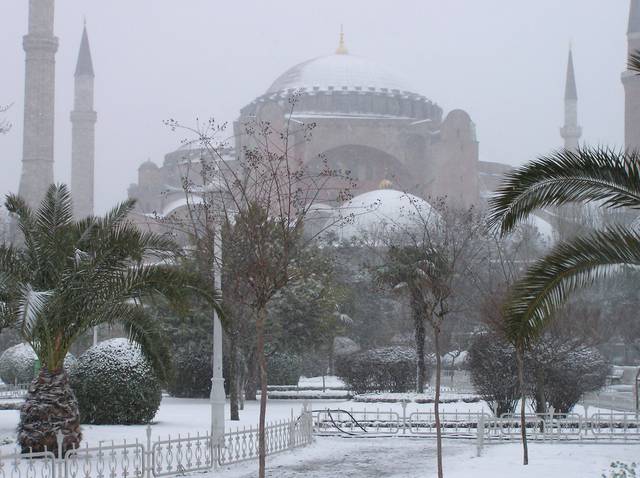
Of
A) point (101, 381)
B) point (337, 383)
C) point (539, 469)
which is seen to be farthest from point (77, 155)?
point (539, 469)

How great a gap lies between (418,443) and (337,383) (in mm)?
14605

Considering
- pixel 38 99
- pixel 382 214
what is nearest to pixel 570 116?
pixel 382 214

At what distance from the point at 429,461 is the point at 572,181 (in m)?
5.00

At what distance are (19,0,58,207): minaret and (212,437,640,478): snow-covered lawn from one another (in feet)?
123

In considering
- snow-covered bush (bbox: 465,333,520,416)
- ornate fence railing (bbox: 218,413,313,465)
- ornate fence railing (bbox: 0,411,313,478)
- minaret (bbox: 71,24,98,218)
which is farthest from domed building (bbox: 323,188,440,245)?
ornate fence railing (bbox: 0,411,313,478)

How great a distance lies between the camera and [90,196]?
57438 millimetres

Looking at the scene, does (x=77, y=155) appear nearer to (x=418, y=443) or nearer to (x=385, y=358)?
(x=385, y=358)

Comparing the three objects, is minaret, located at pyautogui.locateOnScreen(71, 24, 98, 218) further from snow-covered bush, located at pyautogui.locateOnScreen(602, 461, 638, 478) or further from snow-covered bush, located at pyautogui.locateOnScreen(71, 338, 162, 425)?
snow-covered bush, located at pyautogui.locateOnScreen(602, 461, 638, 478)

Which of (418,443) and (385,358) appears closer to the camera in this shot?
(418,443)

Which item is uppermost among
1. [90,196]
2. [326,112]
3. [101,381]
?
[326,112]

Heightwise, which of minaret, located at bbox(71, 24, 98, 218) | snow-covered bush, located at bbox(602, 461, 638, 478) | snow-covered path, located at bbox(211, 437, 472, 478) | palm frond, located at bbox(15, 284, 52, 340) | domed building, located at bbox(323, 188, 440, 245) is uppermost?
minaret, located at bbox(71, 24, 98, 218)

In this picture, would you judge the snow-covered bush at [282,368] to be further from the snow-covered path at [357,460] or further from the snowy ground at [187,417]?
the snow-covered path at [357,460]

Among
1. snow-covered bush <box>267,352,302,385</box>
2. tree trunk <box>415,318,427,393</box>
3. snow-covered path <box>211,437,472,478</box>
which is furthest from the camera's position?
snow-covered bush <box>267,352,302,385</box>

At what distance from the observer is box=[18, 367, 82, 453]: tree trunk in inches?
409
